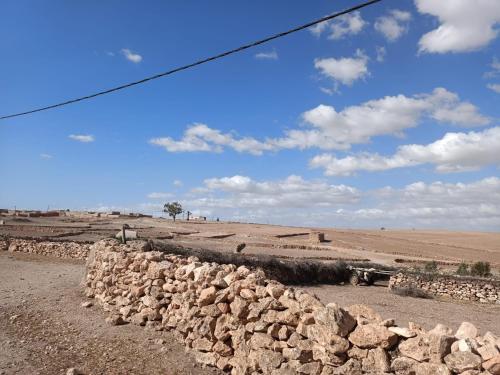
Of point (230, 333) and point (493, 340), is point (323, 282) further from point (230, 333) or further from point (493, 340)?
point (493, 340)

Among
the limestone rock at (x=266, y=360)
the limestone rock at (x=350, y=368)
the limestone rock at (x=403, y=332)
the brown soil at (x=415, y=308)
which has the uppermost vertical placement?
the limestone rock at (x=403, y=332)

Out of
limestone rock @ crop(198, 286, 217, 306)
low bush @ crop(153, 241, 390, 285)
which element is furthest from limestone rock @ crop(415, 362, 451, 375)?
low bush @ crop(153, 241, 390, 285)

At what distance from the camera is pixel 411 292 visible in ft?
71.2

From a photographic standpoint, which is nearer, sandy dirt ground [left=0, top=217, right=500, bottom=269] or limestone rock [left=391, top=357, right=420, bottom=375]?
limestone rock [left=391, top=357, right=420, bottom=375]

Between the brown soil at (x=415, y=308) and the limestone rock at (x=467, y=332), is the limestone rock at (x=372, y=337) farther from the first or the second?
the brown soil at (x=415, y=308)

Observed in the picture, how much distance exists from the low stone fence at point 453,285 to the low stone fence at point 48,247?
50.3 feet

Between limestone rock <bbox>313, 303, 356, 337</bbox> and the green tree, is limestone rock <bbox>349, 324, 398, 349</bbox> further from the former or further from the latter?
the green tree

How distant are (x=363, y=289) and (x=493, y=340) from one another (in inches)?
729

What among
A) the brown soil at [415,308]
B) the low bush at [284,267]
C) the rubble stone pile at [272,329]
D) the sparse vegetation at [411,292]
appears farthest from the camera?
the sparse vegetation at [411,292]

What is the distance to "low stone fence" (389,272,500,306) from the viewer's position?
20828mm

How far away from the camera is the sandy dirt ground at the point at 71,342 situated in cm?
741

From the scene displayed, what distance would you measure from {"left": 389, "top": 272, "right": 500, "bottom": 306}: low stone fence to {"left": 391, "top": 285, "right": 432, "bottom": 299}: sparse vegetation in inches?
20.9

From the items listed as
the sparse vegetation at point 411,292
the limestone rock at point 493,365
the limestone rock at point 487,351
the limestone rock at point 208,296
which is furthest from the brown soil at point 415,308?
the limestone rock at point 493,365

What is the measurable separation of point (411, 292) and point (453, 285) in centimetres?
217
